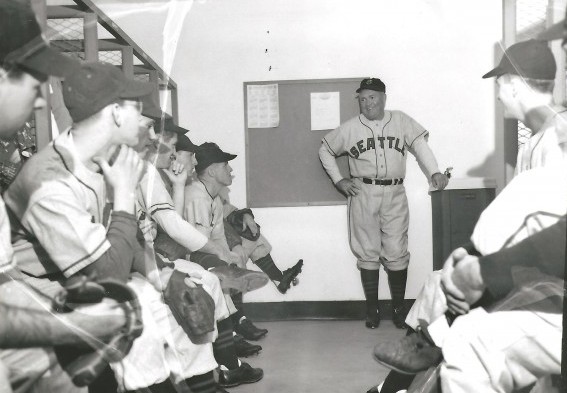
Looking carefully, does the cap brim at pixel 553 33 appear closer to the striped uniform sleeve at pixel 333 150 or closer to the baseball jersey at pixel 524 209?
the baseball jersey at pixel 524 209

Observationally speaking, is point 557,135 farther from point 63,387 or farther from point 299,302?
point 299,302

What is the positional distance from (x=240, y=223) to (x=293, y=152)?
1.21 ft

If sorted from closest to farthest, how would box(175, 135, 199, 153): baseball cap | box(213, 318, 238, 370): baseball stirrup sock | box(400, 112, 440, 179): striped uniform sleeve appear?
box(400, 112, 440, 179): striped uniform sleeve → box(175, 135, 199, 153): baseball cap → box(213, 318, 238, 370): baseball stirrup sock

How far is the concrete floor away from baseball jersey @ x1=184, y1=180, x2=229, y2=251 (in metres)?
0.34

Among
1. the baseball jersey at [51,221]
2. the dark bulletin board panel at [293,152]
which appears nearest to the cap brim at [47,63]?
the baseball jersey at [51,221]

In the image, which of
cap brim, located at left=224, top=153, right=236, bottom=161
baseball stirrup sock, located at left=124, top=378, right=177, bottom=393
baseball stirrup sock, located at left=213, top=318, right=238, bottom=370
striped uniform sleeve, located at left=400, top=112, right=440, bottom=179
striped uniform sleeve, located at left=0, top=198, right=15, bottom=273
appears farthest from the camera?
baseball stirrup sock, located at left=213, top=318, right=238, bottom=370

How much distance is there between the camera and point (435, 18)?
1006 millimetres

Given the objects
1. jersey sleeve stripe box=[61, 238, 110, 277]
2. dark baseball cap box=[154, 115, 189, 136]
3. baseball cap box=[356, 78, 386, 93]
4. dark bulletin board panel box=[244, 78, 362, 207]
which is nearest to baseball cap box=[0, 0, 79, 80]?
jersey sleeve stripe box=[61, 238, 110, 277]

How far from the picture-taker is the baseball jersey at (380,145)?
1020 millimetres

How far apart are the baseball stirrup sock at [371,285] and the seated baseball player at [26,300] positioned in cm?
50

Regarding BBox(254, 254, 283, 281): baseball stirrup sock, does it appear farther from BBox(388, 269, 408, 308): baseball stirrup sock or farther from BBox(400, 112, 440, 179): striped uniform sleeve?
BBox(400, 112, 440, 179): striped uniform sleeve

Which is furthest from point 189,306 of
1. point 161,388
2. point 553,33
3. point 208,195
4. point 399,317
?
point 553,33

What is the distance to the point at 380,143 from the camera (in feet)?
3.55

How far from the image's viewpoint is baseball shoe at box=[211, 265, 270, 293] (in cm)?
120
